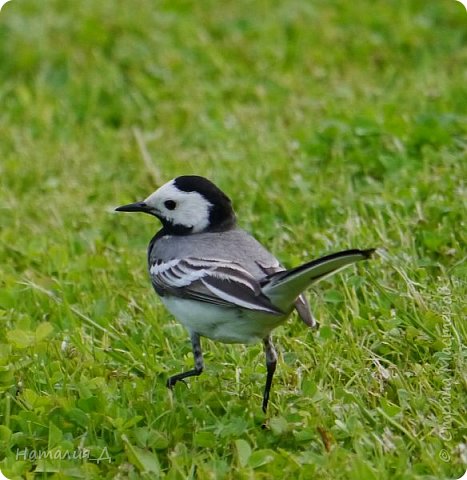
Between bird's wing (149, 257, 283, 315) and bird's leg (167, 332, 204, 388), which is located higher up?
bird's wing (149, 257, 283, 315)

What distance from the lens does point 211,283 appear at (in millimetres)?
5055

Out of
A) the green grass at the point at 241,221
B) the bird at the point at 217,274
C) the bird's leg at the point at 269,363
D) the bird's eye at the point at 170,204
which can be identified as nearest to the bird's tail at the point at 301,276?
the bird at the point at 217,274

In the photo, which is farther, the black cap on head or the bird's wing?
the black cap on head

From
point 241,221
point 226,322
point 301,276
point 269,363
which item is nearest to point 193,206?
point 226,322

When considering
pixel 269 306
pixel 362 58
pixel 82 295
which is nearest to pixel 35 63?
pixel 362 58

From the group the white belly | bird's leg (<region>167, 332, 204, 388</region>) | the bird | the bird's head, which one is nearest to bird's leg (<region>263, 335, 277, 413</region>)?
the bird

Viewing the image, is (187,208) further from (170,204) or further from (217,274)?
(217,274)

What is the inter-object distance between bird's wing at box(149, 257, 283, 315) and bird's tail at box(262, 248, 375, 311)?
49 millimetres

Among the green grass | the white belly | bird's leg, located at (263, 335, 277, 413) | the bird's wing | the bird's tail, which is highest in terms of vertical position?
the bird's tail

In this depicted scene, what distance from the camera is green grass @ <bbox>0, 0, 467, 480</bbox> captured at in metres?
4.84

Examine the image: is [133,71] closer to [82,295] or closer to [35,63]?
[35,63]

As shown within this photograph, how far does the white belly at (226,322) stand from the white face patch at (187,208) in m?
0.53

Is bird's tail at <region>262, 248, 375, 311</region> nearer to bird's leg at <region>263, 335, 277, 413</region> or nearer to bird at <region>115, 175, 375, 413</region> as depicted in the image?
bird at <region>115, 175, 375, 413</region>

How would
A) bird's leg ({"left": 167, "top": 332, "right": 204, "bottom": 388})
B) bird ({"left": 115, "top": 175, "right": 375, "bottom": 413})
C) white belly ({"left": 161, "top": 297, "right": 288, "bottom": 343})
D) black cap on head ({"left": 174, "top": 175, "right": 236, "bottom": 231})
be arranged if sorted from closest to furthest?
bird ({"left": 115, "top": 175, "right": 375, "bottom": 413}) → white belly ({"left": 161, "top": 297, "right": 288, "bottom": 343}) → bird's leg ({"left": 167, "top": 332, "right": 204, "bottom": 388}) → black cap on head ({"left": 174, "top": 175, "right": 236, "bottom": 231})
